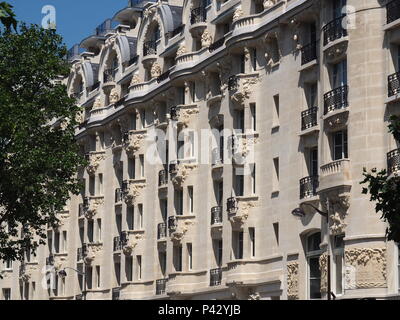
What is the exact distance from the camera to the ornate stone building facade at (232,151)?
37125 mm

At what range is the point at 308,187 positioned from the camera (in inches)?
1642

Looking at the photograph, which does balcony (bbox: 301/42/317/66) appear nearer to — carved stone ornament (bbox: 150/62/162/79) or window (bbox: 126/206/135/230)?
carved stone ornament (bbox: 150/62/162/79)

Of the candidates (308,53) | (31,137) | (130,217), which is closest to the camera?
(308,53)

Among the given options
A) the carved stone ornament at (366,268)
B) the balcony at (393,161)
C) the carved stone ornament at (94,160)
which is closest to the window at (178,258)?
the carved stone ornament at (94,160)

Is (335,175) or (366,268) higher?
(335,175)

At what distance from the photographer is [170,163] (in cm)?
5694

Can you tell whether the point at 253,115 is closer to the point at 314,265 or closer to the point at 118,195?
the point at 314,265

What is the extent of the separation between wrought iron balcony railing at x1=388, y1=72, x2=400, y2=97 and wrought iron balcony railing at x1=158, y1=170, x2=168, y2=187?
81.0 feet

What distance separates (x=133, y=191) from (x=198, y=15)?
43.6ft

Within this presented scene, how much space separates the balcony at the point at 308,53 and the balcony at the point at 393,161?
7.61 m

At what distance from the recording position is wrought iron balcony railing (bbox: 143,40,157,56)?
6300 cm

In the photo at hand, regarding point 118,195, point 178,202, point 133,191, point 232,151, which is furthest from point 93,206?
point 232,151

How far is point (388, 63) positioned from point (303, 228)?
8.82 m

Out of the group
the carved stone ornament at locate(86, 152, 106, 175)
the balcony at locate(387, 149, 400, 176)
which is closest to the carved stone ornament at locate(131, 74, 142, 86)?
the carved stone ornament at locate(86, 152, 106, 175)
